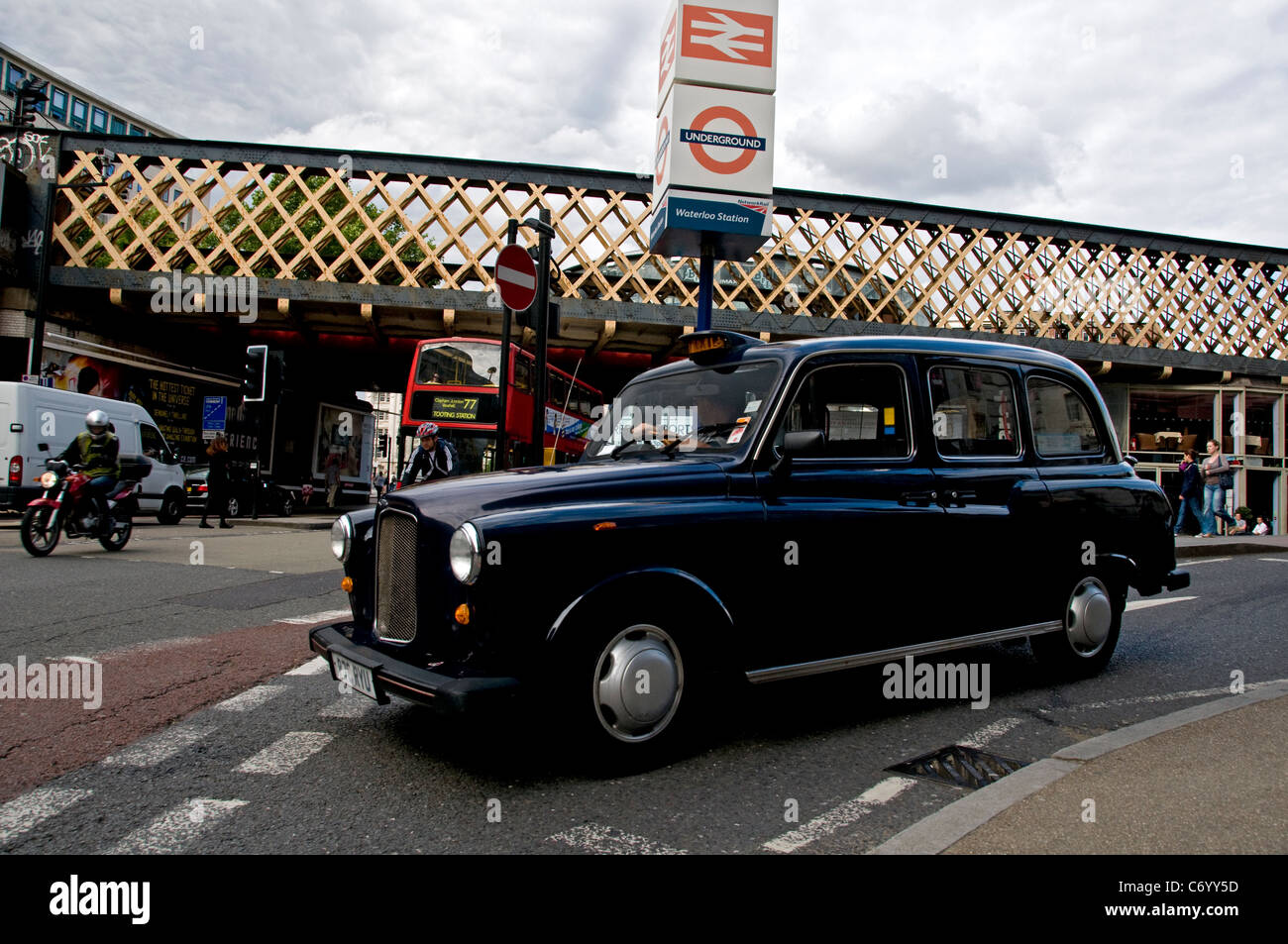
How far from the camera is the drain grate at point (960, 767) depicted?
3232mm

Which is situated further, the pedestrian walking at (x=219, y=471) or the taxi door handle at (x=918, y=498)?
the pedestrian walking at (x=219, y=471)

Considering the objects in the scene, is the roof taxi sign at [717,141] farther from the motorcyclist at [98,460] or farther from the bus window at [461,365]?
the motorcyclist at [98,460]

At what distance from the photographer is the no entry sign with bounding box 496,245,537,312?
8227 mm

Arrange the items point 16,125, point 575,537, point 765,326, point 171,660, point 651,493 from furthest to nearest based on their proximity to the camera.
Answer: point 765,326
point 16,125
point 171,660
point 651,493
point 575,537

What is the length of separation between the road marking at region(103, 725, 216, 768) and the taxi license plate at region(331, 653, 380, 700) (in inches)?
29.2

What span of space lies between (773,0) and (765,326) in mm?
14934

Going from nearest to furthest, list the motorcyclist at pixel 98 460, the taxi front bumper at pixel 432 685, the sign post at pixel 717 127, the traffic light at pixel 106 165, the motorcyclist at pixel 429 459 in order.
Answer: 1. the taxi front bumper at pixel 432 685
2. the motorcyclist at pixel 429 459
3. the motorcyclist at pixel 98 460
4. the sign post at pixel 717 127
5. the traffic light at pixel 106 165

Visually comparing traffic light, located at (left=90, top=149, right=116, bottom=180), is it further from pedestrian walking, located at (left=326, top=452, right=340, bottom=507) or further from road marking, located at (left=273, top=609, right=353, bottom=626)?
road marking, located at (left=273, top=609, right=353, bottom=626)

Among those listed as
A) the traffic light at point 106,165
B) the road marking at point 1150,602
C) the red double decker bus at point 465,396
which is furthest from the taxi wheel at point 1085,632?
the traffic light at point 106,165

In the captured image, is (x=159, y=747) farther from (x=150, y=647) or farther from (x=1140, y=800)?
(x=1140, y=800)

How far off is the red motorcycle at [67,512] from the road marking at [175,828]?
8665 mm

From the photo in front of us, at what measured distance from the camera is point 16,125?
18.5 meters
